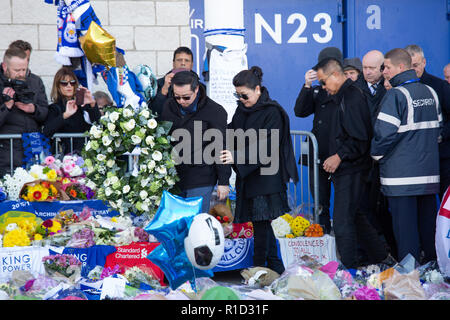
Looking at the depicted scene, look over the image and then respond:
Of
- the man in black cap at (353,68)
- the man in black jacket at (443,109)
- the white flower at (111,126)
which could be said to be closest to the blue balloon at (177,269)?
the white flower at (111,126)

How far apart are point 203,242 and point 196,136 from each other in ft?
6.13

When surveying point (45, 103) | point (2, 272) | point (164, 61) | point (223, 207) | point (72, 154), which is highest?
point (164, 61)

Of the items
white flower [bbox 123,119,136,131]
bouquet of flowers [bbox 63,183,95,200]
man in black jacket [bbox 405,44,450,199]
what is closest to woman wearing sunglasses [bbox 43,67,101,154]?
bouquet of flowers [bbox 63,183,95,200]

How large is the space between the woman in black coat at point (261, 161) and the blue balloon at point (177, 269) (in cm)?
149

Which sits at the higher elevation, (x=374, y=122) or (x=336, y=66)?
(x=336, y=66)

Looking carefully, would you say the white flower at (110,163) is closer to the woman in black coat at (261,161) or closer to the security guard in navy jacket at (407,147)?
the woman in black coat at (261,161)

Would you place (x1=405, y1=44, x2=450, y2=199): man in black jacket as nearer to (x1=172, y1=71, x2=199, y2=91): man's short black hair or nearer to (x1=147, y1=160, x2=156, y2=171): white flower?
(x1=172, y1=71, x2=199, y2=91): man's short black hair

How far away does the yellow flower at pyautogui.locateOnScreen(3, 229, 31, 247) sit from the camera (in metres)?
5.21

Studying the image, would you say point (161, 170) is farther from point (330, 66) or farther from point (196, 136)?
point (330, 66)

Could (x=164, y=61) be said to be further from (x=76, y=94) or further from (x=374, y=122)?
(x=374, y=122)

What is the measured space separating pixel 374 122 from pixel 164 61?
316 cm

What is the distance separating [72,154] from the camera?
6.52 m

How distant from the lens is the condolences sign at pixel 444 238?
4457 mm
